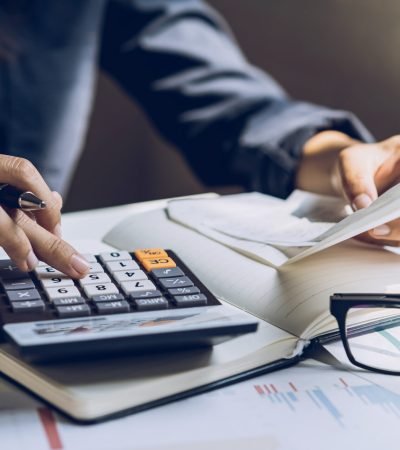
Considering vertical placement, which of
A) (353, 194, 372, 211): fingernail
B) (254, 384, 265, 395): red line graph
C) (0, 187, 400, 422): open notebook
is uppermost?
(353, 194, 372, 211): fingernail

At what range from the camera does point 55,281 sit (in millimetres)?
520

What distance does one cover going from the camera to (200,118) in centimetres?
113

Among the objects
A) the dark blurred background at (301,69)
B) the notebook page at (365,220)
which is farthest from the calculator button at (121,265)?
the dark blurred background at (301,69)

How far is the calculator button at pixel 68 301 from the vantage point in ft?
1.59

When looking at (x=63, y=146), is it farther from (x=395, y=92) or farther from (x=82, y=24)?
(x=395, y=92)

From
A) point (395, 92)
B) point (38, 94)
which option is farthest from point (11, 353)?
point (395, 92)

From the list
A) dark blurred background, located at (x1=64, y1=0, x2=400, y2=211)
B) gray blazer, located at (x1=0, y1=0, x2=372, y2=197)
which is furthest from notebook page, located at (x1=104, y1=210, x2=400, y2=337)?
dark blurred background, located at (x1=64, y1=0, x2=400, y2=211)

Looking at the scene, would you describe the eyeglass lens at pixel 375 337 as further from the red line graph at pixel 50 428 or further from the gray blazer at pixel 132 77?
the gray blazer at pixel 132 77

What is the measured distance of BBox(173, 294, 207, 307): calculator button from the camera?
1.64 feet

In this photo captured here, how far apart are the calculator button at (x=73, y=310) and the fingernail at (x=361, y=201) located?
279 mm

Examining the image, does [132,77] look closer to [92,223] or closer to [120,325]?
[92,223]

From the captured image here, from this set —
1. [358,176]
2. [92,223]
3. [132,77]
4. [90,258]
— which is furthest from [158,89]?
[90,258]

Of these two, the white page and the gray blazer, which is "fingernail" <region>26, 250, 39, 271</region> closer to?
the white page

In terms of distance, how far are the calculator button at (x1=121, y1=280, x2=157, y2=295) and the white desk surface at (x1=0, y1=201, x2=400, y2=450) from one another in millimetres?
87
